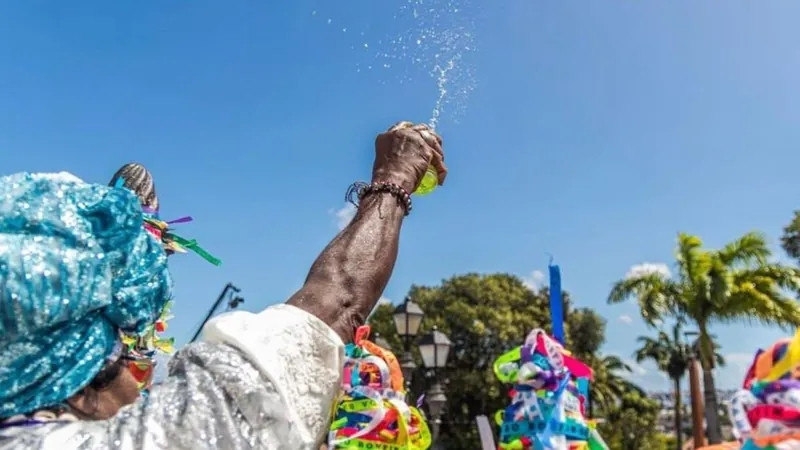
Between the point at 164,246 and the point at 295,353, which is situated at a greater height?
the point at 164,246

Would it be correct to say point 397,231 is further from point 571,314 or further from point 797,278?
point 571,314

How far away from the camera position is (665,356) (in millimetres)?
46562

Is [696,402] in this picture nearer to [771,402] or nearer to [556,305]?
[556,305]

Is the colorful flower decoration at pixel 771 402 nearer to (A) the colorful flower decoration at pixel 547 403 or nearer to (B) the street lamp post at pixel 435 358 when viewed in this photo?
(A) the colorful flower decoration at pixel 547 403

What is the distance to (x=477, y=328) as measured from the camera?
30.5m

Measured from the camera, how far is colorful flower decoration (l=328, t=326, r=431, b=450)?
6.34m

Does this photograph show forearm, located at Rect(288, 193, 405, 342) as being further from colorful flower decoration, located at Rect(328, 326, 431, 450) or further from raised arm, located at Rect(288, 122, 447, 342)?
colorful flower decoration, located at Rect(328, 326, 431, 450)

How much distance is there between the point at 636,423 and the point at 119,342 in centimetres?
4590

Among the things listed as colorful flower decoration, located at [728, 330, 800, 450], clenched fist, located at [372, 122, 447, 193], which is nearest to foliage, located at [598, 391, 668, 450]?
colorful flower decoration, located at [728, 330, 800, 450]

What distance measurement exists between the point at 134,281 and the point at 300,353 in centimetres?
34

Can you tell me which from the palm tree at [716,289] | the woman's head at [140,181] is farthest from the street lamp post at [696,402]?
the woman's head at [140,181]

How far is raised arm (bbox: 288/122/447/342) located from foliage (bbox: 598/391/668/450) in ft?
135

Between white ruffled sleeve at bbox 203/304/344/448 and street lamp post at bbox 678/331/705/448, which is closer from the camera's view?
white ruffled sleeve at bbox 203/304/344/448

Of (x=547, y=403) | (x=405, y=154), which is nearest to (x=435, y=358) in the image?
(x=547, y=403)
